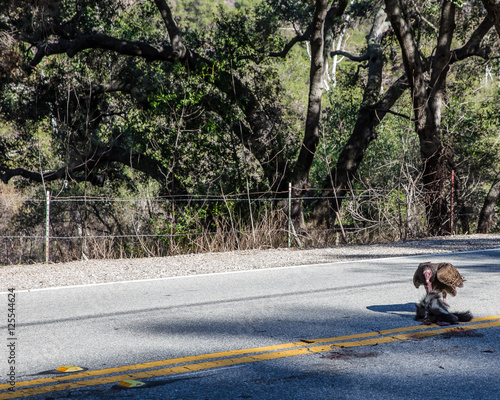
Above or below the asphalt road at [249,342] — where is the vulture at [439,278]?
above

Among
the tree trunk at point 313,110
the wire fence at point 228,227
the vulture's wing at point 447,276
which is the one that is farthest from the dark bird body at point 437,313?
the tree trunk at point 313,110

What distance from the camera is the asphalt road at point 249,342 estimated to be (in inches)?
168

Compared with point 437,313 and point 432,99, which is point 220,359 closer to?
point 437,313

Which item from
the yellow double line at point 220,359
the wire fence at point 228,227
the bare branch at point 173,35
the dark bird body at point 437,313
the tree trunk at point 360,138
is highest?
the bare branch at point 173,35

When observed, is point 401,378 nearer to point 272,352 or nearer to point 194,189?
point 272,352

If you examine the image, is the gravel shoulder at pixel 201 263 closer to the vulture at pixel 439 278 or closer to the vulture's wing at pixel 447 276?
the vulture at pixel 439 278

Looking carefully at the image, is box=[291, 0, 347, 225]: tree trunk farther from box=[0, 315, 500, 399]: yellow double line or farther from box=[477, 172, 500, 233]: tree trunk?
box=[0, 315, 500, 399]: yellow double line

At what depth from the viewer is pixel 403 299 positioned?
7.32 m

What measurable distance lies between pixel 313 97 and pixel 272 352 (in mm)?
13635

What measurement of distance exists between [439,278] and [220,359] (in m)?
2.21

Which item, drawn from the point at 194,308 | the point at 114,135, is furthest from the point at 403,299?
the point at 114,135

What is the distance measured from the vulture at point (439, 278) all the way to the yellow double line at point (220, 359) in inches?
18.3

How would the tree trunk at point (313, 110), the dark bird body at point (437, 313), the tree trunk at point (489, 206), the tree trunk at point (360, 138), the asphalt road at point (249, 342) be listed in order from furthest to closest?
1. the tree trunk at point (489, 206)
2. the tree trunk at point (360, 138)
3. the tree trunk at point (313, 110)
4. the dark bird body at point (437, 313)
5. the asphalt road at point (249, 342)

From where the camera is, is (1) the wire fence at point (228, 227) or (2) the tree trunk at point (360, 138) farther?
(2) the tree trunk at point (360, 138)
